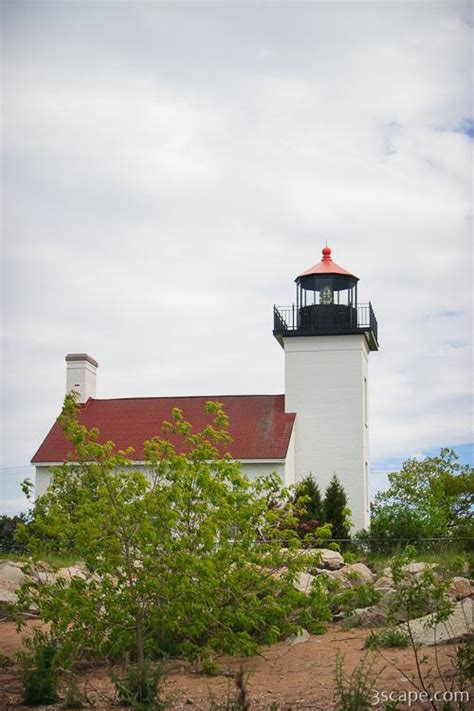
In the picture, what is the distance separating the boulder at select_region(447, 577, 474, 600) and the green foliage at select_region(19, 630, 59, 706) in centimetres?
618

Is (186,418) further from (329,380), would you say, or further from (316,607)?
(316,607)

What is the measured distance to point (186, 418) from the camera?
103 feet

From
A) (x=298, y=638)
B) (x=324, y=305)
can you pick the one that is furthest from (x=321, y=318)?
(x=298, y=638)

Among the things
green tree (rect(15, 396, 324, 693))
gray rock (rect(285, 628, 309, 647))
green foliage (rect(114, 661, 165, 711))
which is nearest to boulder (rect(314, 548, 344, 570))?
gray rock (rect(285, 628, 309, 647))

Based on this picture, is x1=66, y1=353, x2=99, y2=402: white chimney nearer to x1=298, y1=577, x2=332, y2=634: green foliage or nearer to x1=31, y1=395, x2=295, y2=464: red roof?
x1=31, y1=395, x2=295, y2=464: red roof

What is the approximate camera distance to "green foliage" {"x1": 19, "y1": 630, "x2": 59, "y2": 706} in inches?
380

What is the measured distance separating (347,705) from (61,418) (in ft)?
15.9

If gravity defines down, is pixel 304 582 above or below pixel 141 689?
above

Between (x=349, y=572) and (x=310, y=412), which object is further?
(x=310, y=412)

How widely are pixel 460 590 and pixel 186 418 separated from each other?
17821 millimetres

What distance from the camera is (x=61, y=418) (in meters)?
11.2

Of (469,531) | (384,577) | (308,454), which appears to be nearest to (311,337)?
(308,454)

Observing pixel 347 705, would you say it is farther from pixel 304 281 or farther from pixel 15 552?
pixel 304 281

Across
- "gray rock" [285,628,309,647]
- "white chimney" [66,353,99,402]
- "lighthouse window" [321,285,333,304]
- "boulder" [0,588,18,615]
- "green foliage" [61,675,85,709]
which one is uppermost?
"lighthouse window" [321,285,333,304]
